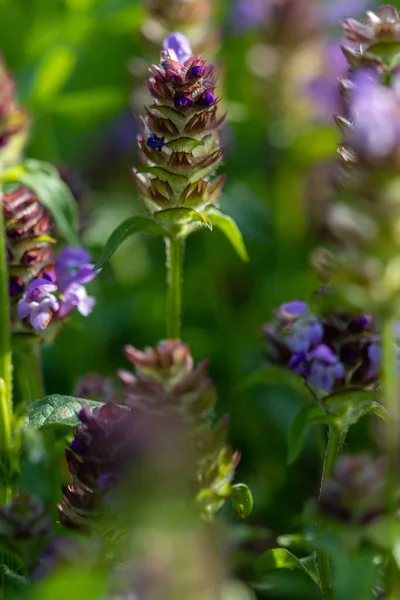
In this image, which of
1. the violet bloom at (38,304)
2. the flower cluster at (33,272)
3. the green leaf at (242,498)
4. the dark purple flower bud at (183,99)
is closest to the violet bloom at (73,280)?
the flower cluster at (33,272)

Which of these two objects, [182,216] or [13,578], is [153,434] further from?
[182,216]

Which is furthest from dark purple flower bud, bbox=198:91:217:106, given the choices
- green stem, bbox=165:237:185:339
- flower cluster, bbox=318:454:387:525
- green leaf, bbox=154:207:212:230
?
flower cluster, bbox=318:454:387:525

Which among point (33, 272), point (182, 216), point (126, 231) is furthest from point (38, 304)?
point (182, 216)

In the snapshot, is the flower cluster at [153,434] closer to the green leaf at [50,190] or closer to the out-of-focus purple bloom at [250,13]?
the green leaf at [50,190]

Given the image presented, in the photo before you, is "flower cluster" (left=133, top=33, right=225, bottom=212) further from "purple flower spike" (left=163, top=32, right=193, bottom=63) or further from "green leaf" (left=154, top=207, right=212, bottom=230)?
"purple flower spike" (left=163, top=32, right=193, bottom=63)

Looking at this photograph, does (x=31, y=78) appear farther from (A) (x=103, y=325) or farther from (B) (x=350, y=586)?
(B) (x=350, y=586)

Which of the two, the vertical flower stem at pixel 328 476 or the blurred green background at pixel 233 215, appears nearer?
the vertical flower stem at pixel 328 476

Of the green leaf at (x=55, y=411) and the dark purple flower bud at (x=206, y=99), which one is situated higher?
the dark purple flower bud at (x=206, y=99)

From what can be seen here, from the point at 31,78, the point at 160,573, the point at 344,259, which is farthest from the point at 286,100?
the point at 160,573
